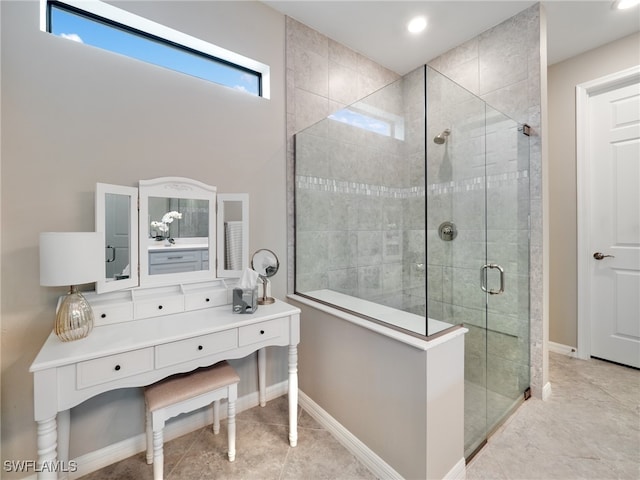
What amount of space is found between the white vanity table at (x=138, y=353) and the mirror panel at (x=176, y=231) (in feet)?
0.79

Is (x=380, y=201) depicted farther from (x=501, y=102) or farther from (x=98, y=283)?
(x=98, y=283)

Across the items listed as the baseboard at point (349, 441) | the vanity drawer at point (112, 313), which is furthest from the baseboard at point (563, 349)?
the vanity drawer at point (112, 313)

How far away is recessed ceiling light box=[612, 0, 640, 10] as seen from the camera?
1933mm

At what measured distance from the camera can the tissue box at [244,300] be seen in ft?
5.17

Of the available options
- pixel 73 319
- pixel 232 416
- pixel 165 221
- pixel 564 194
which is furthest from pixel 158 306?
pixel 564 194

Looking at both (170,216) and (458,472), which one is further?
(170,216)

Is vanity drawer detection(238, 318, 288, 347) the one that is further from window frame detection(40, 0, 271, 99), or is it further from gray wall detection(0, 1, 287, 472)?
window frame detection(40, 0, 271, 99)

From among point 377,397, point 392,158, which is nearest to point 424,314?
point 377,397

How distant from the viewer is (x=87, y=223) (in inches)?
56.8

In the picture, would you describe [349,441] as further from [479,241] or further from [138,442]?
[479,241]

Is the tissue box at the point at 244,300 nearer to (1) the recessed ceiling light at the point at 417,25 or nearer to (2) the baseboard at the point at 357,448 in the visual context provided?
(2) the baseboard at the point at 357,448

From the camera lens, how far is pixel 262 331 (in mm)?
1514

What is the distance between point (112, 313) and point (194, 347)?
0.49 meters

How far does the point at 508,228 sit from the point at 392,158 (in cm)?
97
